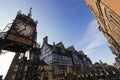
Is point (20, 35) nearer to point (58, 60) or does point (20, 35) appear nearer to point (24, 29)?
point (24, 29)

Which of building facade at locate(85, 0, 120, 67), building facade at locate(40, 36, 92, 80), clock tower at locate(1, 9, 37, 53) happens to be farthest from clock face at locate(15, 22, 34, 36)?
building facade at locate(40, 36, 92, 80)

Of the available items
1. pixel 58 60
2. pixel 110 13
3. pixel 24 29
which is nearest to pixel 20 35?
pixel 24 29

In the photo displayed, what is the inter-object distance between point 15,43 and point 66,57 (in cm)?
2113

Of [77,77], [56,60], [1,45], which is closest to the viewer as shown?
[1,45]

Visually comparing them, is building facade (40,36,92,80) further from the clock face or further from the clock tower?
the clock face

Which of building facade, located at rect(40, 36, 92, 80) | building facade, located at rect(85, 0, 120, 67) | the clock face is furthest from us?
building facade, located at rect(40, 36, 92, 80)

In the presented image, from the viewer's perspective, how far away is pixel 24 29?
1034 centimetres

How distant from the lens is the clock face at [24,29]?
9803 mm

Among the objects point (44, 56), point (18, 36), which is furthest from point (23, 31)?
point (44, 56)

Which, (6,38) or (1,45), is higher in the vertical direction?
(6,38)

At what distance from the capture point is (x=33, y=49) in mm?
10789

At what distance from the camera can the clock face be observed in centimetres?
980

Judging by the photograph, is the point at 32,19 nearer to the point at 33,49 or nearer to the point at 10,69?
the point at 33,49

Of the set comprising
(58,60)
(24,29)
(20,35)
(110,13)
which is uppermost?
(58,60)
